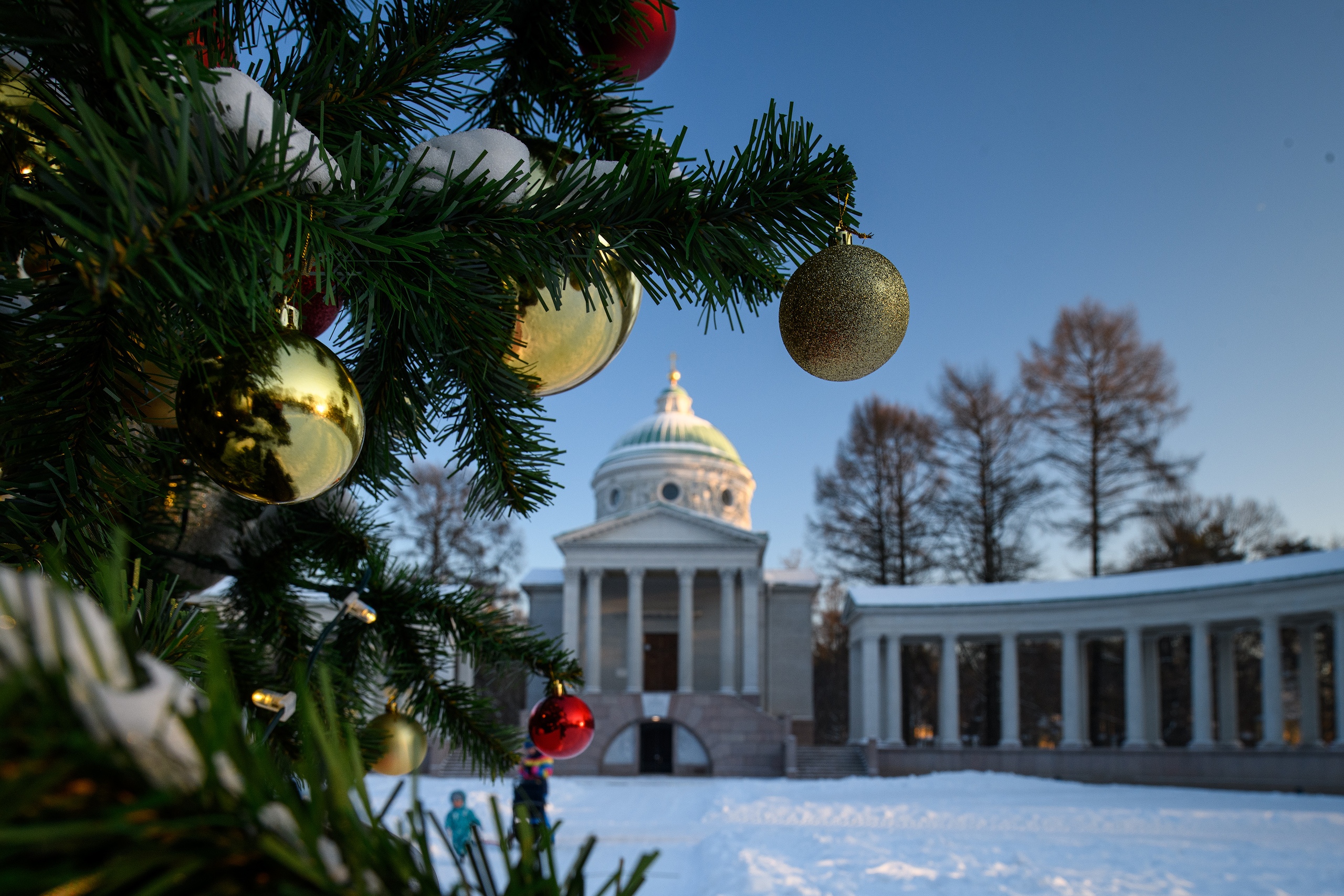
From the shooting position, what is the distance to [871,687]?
1441 inches

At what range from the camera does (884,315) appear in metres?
1.61

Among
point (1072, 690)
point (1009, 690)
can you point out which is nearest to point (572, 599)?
point (1009, 690)

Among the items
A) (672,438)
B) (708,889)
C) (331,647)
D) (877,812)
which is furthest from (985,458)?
(331,647)

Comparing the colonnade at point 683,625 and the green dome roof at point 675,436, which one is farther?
the green dome roof at point 675,436

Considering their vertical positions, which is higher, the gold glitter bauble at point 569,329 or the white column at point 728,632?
the gold glitter bauble at point 569,329

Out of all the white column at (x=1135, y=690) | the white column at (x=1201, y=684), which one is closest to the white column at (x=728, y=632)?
the white column at (x=1135, y=690)

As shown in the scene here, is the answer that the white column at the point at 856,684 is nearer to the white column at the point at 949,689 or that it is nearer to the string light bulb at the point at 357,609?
the white column at the point at 949,689

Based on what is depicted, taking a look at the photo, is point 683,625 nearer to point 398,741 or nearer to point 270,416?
point 398,741

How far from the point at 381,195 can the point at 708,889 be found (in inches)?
398

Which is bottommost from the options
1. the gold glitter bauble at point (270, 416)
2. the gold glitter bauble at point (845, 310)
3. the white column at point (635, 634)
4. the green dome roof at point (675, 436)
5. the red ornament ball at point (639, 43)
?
the white column at point (635, 634)

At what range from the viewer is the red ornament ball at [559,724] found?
9.63 ft

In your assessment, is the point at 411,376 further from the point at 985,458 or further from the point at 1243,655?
the point at 1243,655

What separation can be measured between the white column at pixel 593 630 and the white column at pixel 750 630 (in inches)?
236

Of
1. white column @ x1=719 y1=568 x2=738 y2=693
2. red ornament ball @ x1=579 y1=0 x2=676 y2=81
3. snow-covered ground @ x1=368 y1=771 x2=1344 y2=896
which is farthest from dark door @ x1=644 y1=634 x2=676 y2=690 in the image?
red ornament ball @ x1=579 y1=0 x2=676 y2=81
